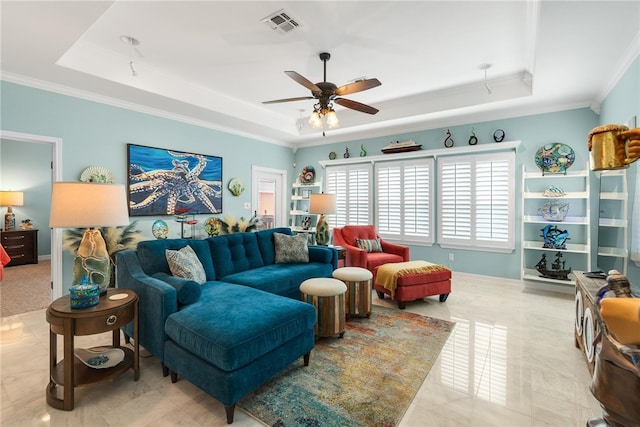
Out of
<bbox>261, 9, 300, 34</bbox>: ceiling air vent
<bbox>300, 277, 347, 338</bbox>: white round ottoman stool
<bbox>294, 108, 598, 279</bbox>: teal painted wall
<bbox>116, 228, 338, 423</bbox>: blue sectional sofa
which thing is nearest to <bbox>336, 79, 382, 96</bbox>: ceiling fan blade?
<bbox>261, 9, 300, 34</bbox>: ceiling air vent

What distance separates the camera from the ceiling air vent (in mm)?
2660

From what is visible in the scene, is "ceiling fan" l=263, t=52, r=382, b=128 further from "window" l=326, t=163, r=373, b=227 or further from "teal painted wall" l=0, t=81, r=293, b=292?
"window" l=326, t=163, r=373, b=227

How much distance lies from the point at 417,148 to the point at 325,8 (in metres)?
3.36

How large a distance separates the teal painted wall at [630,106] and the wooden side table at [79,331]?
355 cm

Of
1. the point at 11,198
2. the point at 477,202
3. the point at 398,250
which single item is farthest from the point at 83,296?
the point at 11,198

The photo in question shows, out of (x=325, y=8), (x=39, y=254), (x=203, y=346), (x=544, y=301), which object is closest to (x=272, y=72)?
(x=325, y=8)

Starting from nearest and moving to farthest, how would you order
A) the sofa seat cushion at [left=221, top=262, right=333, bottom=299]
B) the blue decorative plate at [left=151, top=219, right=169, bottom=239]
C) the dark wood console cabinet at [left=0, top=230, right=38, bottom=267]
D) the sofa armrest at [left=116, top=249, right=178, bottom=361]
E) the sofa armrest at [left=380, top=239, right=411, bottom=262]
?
the sofa armrest at [left=116, top=249, right=178, bottom=361]
the sofa seat cushion at [left=221, top=262, right=333, bottom=299]
the blue decorative plate at [left=151, top=219, right=169, bottom=239]
the sofa armrest at [left=380, top=239, right=411, bottom=262]
the dark wood console cabinet at [left=0, top=230, right=38, bottom=267]

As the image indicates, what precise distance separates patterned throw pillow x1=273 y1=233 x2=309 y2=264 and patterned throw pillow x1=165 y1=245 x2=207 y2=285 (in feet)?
3.84

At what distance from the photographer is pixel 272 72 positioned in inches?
Result: 152

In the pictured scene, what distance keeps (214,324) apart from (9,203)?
7.38 m

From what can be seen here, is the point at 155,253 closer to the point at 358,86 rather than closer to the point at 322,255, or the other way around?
the point at 322,255

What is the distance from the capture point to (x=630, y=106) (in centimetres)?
279

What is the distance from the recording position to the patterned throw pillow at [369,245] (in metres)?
4.79

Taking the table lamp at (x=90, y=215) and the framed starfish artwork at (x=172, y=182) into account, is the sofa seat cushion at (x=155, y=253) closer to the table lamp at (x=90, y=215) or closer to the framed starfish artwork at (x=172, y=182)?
the table lamp at (x=90, y=215)
